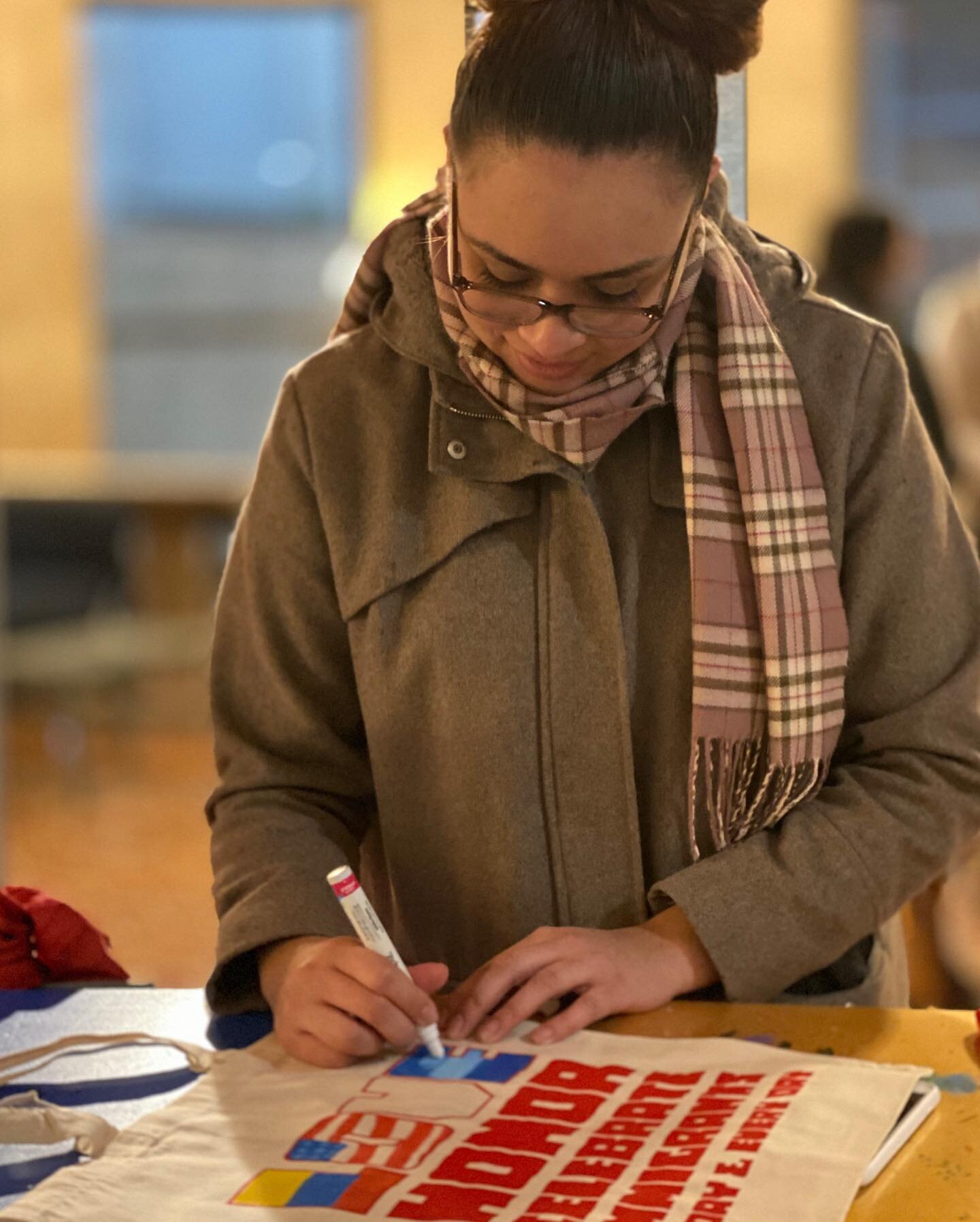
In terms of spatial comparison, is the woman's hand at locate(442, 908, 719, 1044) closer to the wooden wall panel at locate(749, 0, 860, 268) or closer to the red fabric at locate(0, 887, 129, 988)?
the red fabric at locate(0, 887, 129, 988)

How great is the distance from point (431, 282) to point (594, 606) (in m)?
0.31

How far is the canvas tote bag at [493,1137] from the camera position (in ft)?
3.29

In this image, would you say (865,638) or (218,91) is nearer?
(865,638)

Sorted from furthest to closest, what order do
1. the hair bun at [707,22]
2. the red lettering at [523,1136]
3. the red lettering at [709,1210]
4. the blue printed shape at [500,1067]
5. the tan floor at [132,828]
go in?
the tan floor at [132,828] → the hair bun at [707,22] → the blue printed shape at [500,1067] → the red lettering at [523,1136] → the red lettering at [709,1210]

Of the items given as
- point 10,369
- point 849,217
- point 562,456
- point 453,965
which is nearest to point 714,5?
point 562,456

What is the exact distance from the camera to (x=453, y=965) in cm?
153

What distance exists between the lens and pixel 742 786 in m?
1.41

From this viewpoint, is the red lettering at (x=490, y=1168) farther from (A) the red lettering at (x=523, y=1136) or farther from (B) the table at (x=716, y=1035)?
(B) the table at (x=716, y=1035)

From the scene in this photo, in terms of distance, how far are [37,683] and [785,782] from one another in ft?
18.7

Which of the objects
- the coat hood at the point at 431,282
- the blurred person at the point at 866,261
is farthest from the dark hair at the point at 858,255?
the coat hood at the point at 431,282

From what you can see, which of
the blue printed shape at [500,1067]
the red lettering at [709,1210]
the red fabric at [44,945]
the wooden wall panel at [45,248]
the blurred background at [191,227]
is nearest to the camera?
the red lettering at [709,1210]

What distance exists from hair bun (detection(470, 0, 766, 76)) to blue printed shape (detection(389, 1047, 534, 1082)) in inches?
29.7

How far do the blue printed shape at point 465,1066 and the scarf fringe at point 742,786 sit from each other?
274mm

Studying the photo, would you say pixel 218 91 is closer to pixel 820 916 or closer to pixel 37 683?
pixel 37 683
